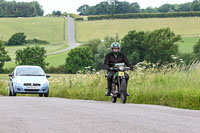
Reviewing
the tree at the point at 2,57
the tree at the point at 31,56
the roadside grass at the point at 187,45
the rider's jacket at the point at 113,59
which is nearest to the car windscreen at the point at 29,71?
the rider's jacket at the point at 113,59

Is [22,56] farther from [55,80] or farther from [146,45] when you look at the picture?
[55,80]

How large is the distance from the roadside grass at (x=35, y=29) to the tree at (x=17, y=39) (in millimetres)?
1766

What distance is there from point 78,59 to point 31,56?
1613 centimetres

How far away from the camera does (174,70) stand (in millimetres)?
19625

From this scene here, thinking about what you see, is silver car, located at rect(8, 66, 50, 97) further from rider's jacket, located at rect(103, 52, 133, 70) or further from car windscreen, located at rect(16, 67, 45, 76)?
rider's jacket, located at rect(103, 52, 133, 70)

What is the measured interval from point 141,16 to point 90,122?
6914 inches

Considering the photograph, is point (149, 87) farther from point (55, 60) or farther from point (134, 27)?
point (134, 27)

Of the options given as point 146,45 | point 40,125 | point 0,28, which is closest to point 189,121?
point 40,125

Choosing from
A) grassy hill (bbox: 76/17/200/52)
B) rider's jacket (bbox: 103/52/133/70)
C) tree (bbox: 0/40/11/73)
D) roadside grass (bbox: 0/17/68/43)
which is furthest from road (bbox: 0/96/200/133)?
roadside grass (bbox: 0/17/68/43)

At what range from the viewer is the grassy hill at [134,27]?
14525 cm

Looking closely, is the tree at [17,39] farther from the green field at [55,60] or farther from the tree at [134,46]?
the tree at [134,46]

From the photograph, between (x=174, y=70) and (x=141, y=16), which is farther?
(x=141, y=16)

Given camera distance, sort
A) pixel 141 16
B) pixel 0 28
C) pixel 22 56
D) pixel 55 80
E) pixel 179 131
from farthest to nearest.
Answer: pixel 141 16 < pixel 0 28 < pixel 22 56 < pixel 55 80 < pixel 179 131

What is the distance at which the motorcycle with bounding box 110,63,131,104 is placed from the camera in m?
15.1
